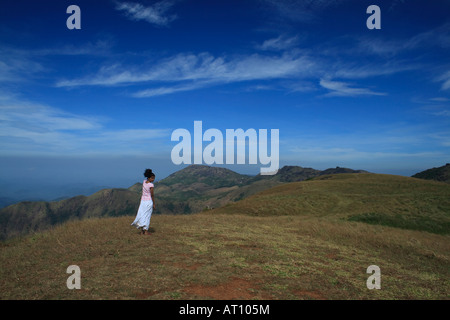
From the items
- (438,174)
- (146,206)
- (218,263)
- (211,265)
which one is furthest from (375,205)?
(438,174)

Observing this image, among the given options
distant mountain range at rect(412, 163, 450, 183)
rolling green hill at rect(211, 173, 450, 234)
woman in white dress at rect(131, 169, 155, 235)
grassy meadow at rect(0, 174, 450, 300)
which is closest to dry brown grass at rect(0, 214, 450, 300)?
grassy meadow at rect(0, 174, 450, 300)

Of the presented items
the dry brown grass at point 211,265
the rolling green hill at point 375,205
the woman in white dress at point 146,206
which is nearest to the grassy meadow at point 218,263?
the dry brown grass at point 211,265

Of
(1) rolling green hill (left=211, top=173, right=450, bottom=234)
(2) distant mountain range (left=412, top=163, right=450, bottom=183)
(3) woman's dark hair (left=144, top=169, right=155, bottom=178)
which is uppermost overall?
(2) distant mountain range (left=412, top=163, right=450, bottom=183)

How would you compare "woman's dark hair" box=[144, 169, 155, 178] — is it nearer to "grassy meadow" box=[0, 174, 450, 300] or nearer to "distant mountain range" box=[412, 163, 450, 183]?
"grassy meadow" box=[0, 174, 450, 300]

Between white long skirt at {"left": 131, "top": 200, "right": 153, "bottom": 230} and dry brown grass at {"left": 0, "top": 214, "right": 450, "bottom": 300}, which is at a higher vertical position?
white long skirt at {"left": 131, "top": 200, "right": 153, "bottom": 230}

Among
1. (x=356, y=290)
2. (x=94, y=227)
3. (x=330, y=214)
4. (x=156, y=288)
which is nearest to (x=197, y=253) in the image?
(x=156, y=288)

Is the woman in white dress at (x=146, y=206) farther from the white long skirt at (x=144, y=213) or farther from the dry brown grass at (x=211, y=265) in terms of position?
the dry brown grass at (x=211, y=265)

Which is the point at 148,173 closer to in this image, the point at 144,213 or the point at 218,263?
the point at 144,213

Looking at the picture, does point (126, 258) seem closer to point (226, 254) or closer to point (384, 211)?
point (226, 254)

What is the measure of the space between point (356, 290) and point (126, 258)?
802 cm
